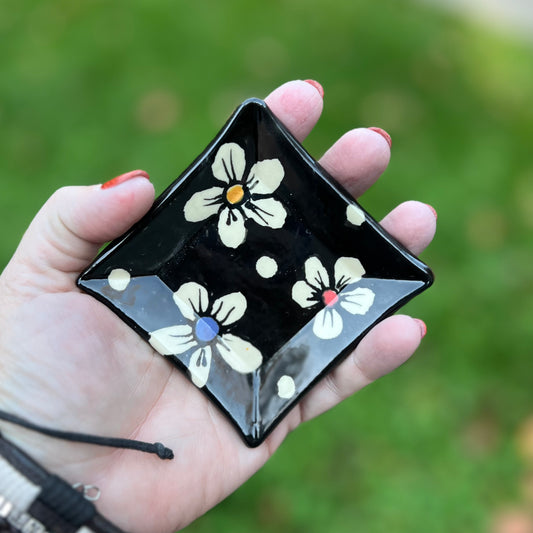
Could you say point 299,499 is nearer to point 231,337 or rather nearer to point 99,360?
point 231,337

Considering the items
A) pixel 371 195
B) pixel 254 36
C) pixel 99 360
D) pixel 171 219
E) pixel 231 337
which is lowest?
pixel 99 360

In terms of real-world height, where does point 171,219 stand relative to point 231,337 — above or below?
above

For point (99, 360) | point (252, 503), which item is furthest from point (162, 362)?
point (252, 503)

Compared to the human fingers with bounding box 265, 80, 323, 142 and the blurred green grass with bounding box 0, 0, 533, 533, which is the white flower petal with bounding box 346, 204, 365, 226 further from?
the blurred green grass with bounding box 0, 0, 533, 533

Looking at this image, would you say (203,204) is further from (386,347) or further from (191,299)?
(386,347)

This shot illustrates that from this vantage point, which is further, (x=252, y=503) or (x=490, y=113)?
(x=490, y=113)

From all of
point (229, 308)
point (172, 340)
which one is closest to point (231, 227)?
point (229, 308)

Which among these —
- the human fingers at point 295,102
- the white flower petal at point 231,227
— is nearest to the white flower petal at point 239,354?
the white flower petal at point 231,227
